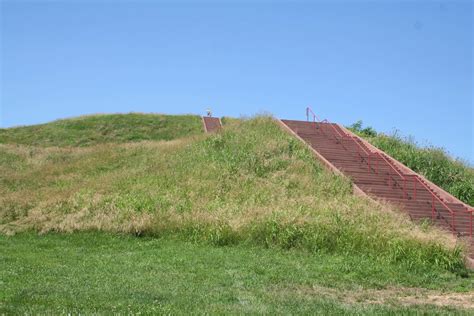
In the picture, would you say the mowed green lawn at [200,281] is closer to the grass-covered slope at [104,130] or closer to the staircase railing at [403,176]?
the staircase railing at [403,176]

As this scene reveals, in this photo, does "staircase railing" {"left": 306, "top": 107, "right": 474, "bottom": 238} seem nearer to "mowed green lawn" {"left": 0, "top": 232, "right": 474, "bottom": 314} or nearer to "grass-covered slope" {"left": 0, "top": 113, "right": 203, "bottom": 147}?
"mowed green lawn" {"left": 0, "top": 232, "right": 474, "bottom": 314}

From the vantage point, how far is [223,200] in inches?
790

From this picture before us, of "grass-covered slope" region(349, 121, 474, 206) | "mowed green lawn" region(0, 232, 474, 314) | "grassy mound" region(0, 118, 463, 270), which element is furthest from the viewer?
"grass-covered slope" region(349, 121, 474, 206)

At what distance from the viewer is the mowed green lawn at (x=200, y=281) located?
845cm

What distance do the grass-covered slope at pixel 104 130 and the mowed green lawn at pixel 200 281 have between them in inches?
932

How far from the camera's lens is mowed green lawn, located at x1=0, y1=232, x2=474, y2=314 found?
27.7 feet

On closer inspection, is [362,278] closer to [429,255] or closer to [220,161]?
[429,255]

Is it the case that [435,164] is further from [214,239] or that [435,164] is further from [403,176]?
[214,239]

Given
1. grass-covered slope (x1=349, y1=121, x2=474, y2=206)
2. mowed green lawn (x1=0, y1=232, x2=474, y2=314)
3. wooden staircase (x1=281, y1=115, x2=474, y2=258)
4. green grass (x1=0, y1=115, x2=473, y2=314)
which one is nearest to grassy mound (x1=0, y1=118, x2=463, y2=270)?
green grass (x1=0, y1=115, x2=473, y2=314)

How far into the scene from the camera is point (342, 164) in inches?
952

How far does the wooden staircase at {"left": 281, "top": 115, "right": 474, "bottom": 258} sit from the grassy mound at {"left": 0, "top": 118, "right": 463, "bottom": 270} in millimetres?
1040

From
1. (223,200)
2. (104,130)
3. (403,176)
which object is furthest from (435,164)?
(104,130)

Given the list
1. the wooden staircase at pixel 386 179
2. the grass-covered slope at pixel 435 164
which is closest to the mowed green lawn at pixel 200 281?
the wooden staircase at pixel 386 179

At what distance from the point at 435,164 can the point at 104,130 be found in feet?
81.7
